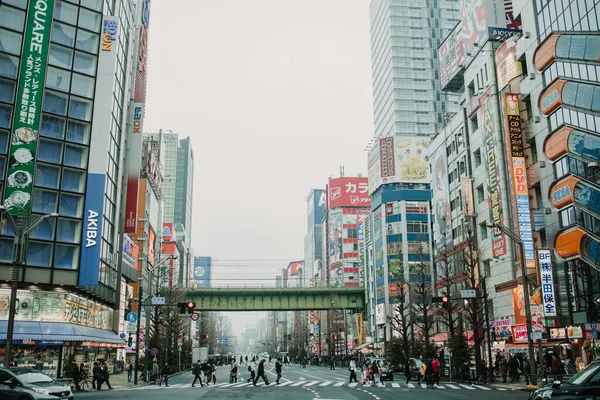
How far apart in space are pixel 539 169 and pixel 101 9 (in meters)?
36.5

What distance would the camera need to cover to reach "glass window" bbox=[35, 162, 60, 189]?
130 ft

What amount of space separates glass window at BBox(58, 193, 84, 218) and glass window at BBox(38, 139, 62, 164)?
2589 mm

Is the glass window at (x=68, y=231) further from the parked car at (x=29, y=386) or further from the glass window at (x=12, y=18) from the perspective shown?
the parked car at (x=29, y=386)

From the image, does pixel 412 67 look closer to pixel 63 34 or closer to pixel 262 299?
pixel 262 299

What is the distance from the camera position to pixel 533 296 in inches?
1672

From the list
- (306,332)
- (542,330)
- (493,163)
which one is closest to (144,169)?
(493,163)

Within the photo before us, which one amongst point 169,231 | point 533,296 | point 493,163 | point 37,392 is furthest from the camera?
point 169,231

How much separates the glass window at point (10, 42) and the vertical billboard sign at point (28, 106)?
17.5 inches

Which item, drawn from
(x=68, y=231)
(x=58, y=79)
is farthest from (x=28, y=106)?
(x=68, y=231)

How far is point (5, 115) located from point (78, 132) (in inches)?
207

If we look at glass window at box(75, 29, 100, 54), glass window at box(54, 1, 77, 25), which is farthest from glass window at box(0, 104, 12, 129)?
glass window at box(54, 1, 77, 25)

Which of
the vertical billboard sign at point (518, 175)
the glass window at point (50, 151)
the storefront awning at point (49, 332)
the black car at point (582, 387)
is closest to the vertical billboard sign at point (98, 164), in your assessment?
the glass window at point (50, 151)

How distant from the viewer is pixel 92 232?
41406 millimetres

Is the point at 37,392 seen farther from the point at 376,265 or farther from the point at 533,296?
the point at 376,265
